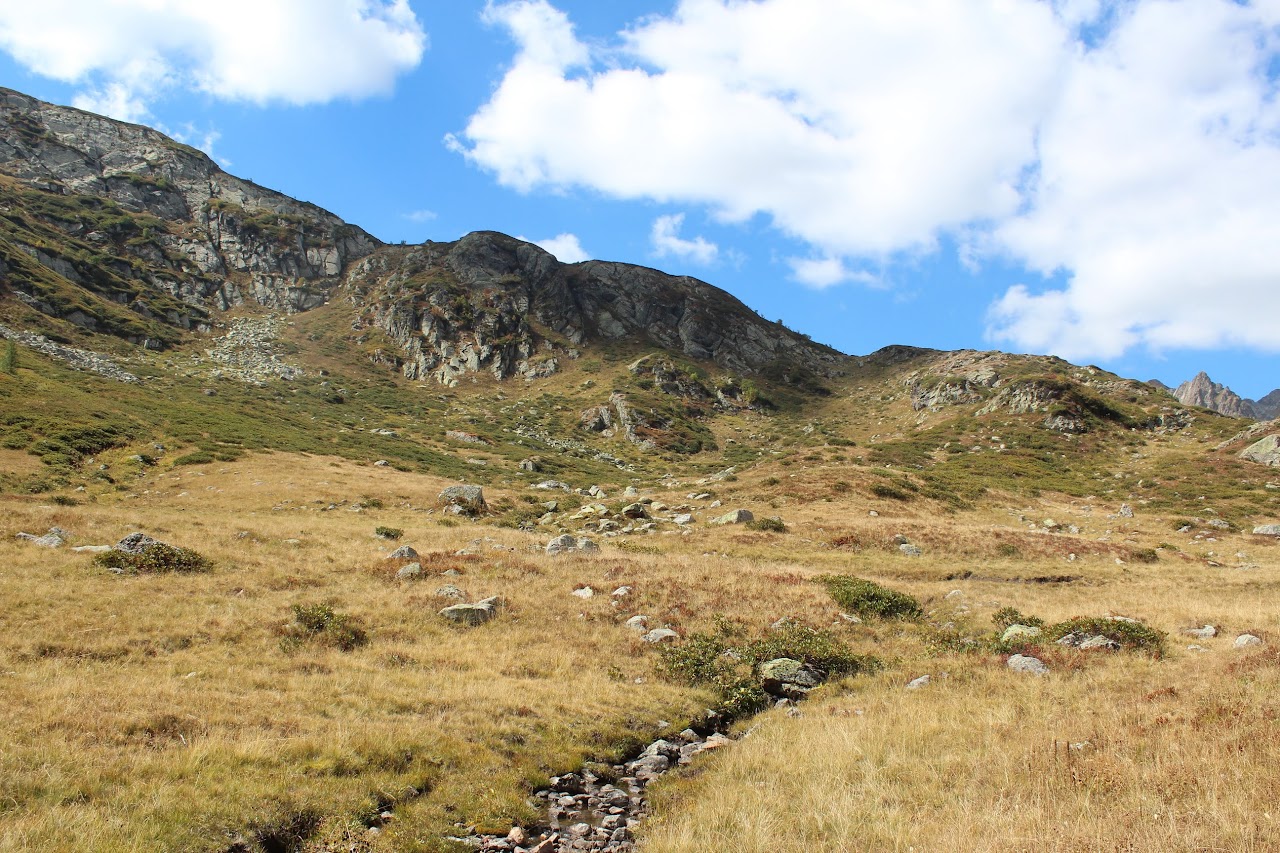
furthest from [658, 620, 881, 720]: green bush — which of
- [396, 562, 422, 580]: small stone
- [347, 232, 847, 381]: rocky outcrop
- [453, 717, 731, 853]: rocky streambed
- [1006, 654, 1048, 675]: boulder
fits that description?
[347, 232, 847, 381]: rocky outcrop

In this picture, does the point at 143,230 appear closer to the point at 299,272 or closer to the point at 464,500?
the point at 299,272

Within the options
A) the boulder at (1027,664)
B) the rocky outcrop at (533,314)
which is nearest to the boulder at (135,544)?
the boulder at (1027,664)

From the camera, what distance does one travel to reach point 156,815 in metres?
6.69

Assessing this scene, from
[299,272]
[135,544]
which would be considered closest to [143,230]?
[299,272]

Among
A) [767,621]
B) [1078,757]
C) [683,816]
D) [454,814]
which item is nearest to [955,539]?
[767,621]

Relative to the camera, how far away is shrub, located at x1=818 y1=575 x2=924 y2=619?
1777 centimetres

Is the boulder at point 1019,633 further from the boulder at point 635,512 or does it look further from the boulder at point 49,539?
the boulder at point 49,539

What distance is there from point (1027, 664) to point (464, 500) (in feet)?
98.2

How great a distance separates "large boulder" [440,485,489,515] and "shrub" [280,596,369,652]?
20.1 m

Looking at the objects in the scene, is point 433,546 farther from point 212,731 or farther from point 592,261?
point 592,261

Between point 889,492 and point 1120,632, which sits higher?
point 889,492

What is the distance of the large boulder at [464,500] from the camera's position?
35.1 metres

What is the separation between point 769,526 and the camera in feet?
104

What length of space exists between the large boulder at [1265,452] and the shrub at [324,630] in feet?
231
